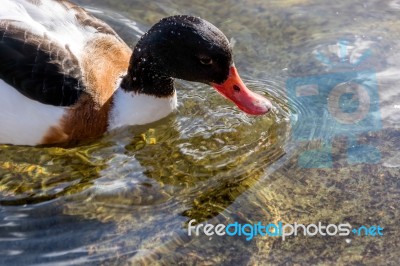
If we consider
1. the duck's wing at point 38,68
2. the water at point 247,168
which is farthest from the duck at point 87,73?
A: the water at point 247,168

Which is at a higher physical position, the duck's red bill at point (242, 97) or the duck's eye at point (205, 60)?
the duck's eye at point (205, 60)

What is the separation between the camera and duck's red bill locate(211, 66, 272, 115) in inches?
201

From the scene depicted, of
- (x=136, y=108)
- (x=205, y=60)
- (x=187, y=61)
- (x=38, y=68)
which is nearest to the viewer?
(x=38, y=68)

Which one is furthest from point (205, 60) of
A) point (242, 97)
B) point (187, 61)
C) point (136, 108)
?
point (136, 108)

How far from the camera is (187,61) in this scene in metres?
5.14

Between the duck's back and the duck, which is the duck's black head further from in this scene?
the duck's back

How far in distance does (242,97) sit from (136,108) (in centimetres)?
80

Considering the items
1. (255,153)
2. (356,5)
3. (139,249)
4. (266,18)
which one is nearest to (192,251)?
(139,249)

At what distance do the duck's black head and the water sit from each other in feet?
0.99

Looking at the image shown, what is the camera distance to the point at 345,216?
14.8ft

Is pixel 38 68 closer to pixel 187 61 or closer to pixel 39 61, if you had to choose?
pixel 39 61

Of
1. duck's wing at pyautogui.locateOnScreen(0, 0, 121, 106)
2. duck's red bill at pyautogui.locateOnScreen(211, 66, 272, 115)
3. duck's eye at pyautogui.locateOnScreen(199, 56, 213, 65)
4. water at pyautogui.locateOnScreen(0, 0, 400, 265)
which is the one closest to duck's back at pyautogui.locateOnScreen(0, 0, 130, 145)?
duck's wing at pyautogui.locateOnScreen(0, 0, 121, 106)

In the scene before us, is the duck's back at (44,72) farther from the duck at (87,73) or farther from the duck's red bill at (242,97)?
the duck's red bill at (242,97)

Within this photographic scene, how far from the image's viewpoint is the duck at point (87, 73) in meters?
4.95
